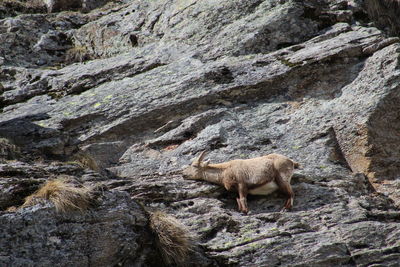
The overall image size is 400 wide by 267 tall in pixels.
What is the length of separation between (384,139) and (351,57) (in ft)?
10.9

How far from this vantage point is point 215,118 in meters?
14.7

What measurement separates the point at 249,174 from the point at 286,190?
0.93 metres

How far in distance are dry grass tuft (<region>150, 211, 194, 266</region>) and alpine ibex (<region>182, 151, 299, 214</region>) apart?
1803mm

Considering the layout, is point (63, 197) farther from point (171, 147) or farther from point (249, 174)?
point (171, 147)

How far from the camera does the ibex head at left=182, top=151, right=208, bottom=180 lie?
11992mm

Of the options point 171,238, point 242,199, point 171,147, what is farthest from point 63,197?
point 171,147

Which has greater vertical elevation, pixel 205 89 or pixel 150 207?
pixel 205 89

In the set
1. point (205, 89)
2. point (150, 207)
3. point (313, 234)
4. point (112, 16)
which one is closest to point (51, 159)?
point (150, 207)

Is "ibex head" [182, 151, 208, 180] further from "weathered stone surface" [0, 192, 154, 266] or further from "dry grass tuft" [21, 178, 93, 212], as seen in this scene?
"dry grass tuft" [21, 178, 93, 212]

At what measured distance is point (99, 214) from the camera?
9.49m

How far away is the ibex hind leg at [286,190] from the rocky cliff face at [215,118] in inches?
8.1

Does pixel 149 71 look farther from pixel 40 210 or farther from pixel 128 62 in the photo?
pixel 40 210

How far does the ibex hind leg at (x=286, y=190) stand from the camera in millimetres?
11023

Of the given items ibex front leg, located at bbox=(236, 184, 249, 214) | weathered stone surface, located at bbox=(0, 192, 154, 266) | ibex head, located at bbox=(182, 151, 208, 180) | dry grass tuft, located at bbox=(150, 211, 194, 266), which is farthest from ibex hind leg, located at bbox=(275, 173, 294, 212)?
weathered stone surface, located at bbox=(0, 192, 154, 266)
